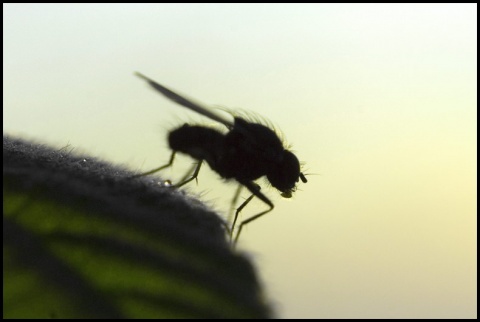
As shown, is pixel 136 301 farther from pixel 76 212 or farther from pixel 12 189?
pixel 12 189

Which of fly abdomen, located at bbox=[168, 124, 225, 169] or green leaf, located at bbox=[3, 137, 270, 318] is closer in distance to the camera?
green leaf, located at bbox=[3, 137, 270, 318]

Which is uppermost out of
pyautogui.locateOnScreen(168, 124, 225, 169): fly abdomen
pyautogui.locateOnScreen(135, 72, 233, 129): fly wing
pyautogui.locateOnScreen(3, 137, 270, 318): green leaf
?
pyautogui.locateOnScreen(3, 137, 270, 318): green leaf

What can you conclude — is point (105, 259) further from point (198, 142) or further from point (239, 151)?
point (198, 142)

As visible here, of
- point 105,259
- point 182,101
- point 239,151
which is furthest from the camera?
point 239,151

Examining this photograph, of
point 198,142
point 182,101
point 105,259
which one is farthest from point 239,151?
point 105,259

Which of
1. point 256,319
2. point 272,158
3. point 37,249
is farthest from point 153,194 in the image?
point 272,158

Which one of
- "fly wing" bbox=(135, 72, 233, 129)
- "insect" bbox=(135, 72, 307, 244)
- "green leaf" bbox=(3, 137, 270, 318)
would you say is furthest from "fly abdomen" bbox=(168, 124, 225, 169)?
"green leaf" bbox=(3, 137, 270, 318)

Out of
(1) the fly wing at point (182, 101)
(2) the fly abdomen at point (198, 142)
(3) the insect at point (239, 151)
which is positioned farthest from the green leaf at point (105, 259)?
(2) the fly abdomen at point (198, 142)

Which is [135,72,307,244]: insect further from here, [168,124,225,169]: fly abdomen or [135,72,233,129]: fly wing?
[135,72,233,129]: fly wing
